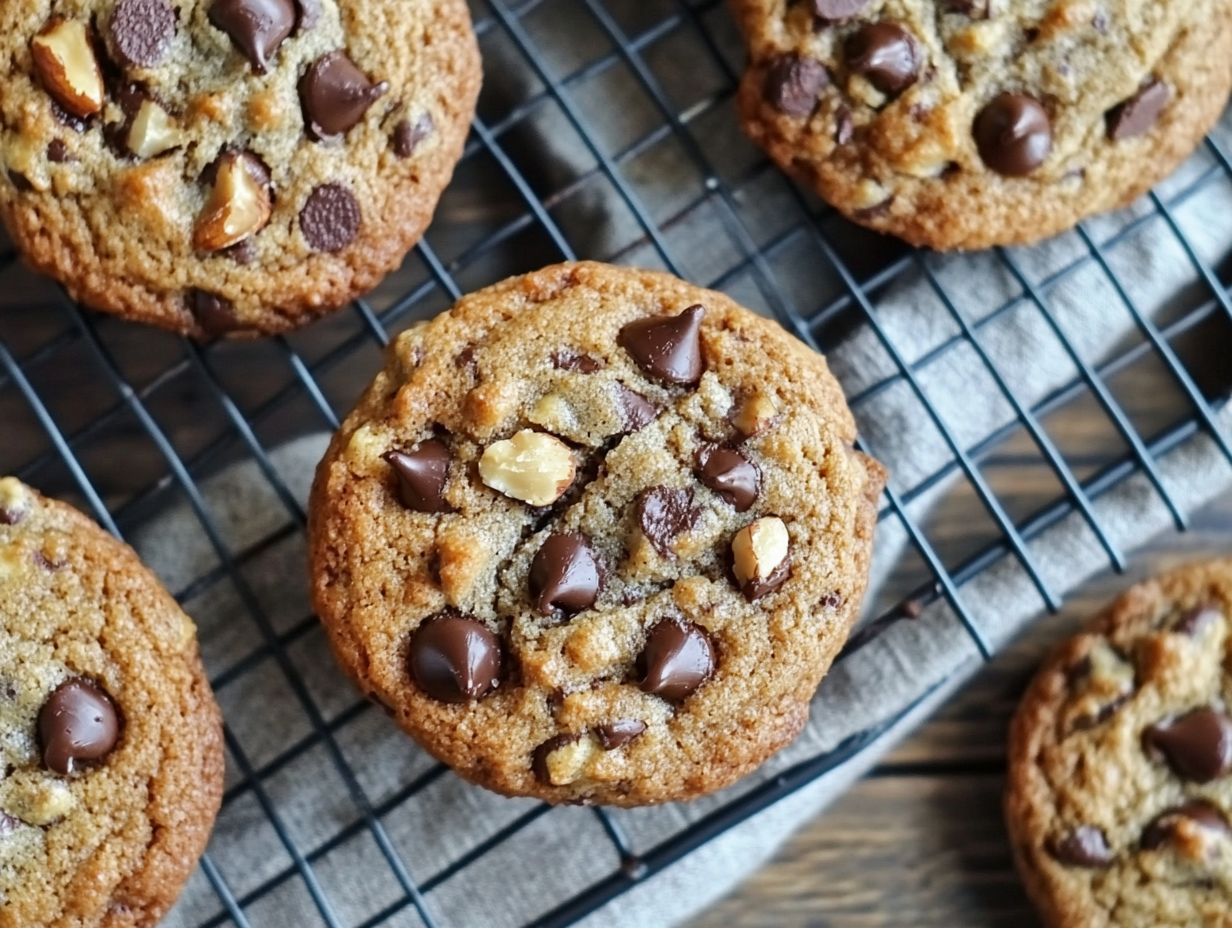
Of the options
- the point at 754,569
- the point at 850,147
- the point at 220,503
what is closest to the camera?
the point at 754,569

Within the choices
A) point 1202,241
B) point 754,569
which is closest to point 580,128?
point 754,569

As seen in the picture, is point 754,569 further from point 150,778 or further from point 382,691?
point 150,778

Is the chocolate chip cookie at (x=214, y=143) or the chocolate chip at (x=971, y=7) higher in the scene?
the chocolate chip cookie at (x=214, y=143)

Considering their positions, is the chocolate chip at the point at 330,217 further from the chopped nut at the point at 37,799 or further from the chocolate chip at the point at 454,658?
the chopped nut at the point at 37,799

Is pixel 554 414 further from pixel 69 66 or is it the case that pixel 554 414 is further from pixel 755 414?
pixel 69 66

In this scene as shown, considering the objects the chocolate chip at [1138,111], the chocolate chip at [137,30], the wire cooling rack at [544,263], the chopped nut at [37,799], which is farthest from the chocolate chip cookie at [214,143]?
the chocolate chip at [1138,111]

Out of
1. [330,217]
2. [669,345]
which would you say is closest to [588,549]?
[669,345]
